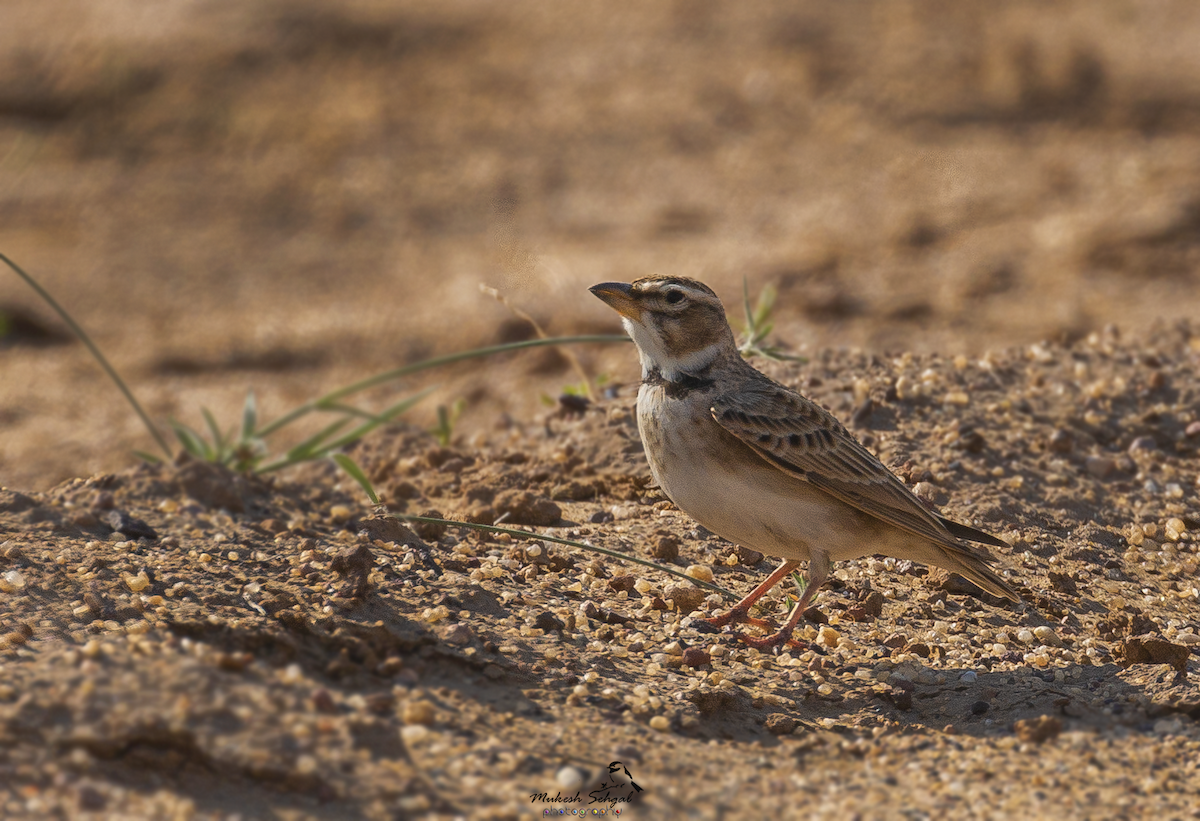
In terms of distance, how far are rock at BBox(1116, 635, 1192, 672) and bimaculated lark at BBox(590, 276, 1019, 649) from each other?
493 mm

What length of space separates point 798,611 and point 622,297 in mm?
1635

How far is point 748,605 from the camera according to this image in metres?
5.78

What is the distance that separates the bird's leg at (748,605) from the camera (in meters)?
5.70

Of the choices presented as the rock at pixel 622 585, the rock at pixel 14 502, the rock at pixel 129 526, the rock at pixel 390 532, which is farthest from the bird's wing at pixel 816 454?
the rock at pixel 14 502

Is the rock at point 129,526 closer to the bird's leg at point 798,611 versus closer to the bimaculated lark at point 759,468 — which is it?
the bimaculated lark at point 759,468

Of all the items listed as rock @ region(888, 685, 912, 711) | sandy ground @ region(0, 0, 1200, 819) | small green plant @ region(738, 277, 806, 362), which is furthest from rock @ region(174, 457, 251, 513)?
rock @ region(888, 685, 912, 711)

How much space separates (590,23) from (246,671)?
14.0m

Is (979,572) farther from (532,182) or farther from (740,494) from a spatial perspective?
(532,182)

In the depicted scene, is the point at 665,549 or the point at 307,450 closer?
the point at 665,549

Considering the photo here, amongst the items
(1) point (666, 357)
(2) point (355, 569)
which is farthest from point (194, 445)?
(1) point (666, 357)

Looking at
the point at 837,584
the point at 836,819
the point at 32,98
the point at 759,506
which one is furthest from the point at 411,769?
the point at 32,98

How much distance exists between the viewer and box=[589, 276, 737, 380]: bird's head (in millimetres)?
5910

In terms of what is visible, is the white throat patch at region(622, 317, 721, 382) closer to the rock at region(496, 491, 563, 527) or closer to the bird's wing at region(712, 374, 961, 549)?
the bird's wing at region(712, 374, 961, 549)

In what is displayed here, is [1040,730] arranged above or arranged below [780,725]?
above
